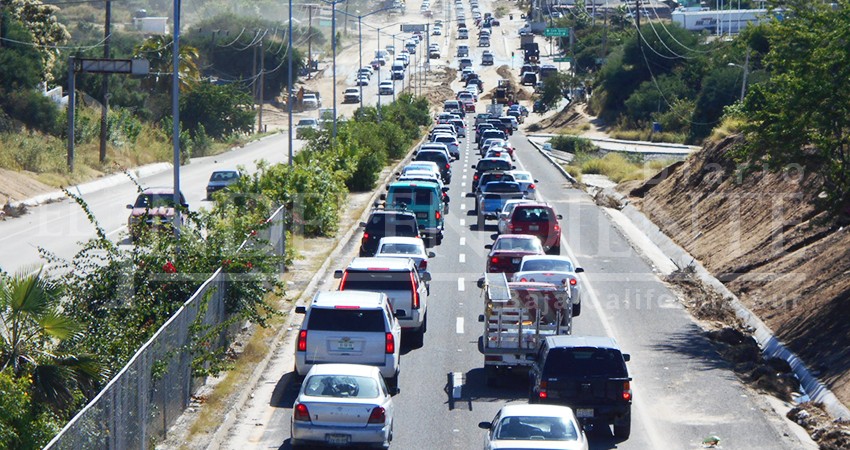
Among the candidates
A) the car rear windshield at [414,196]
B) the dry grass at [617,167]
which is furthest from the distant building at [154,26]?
the car rear windshield at [414,196]

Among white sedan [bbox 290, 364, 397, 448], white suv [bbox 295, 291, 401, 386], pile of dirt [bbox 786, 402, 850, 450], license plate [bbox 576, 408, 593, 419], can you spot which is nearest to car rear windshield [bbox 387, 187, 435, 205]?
white suv [bbox 295, 291, 401, 386]

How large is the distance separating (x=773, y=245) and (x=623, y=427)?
16211 millimetres

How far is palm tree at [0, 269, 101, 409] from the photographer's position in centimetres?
1388

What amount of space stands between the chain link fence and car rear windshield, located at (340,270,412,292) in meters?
2.68

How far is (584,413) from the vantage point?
16766 mm

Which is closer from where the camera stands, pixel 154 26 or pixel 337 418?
pixel 337 418

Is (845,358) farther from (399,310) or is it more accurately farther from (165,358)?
(165,358)

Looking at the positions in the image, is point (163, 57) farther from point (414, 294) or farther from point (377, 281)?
point (414, 294)

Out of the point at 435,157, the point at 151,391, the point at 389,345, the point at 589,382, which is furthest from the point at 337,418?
the point at 435,157

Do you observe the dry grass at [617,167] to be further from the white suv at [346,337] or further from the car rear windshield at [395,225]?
the white suv at [346,337]

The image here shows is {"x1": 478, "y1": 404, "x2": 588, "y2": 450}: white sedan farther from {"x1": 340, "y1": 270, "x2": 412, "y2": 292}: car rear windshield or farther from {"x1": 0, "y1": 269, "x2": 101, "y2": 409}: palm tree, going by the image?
{"x1": 340, "y1": 270, "x2": 412, "y2": 292}: car rear windshield

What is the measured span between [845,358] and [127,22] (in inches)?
7268

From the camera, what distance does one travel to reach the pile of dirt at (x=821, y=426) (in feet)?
55.2

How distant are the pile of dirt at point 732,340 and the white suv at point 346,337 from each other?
6.86 metres
